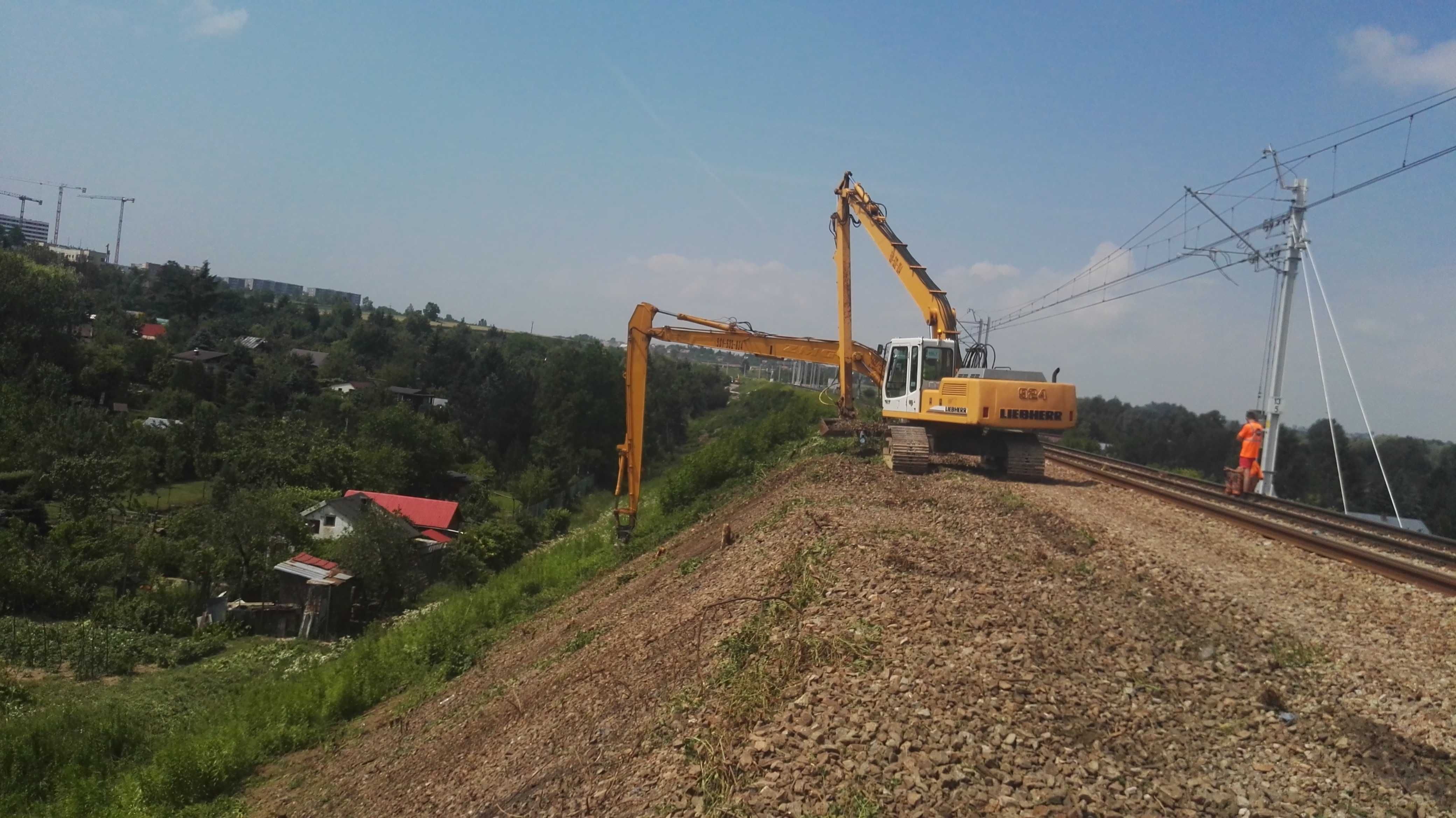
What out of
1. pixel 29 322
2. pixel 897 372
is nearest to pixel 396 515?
pixel 897 372

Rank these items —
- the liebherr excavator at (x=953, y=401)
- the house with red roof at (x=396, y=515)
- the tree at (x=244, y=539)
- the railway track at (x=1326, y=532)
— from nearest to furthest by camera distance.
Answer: the railway track at (x=1326, y=532) < the liebherr excavator at (x=953, y=401) < the tree at (x=244, y=539) < the house with red roof at (x=396, y=515)

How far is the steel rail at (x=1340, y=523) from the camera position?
1251cm

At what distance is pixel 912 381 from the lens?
1800 cm

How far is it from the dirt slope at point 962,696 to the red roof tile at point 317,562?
65.3ft

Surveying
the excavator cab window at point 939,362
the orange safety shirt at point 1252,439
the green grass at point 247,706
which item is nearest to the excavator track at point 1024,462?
the excavator cab window at point 939,362

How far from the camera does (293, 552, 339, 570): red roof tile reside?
29984 millimetres

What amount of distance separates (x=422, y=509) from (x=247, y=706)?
2640cm

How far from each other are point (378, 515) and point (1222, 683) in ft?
98.1

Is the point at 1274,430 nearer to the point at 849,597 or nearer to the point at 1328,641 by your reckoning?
the point at 1328,641

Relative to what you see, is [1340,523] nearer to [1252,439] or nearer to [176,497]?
[1252,439]

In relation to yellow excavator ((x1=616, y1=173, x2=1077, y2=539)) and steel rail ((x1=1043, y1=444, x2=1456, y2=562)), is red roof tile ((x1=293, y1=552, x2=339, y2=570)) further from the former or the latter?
steel rail ((x1=1043, y1=444, x2=1456, y2=562))

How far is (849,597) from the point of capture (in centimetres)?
754

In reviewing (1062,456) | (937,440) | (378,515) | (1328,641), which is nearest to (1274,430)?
(1062,456)

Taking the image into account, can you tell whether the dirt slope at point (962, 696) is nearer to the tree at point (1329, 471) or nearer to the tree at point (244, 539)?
the tree at point (244, 539)
